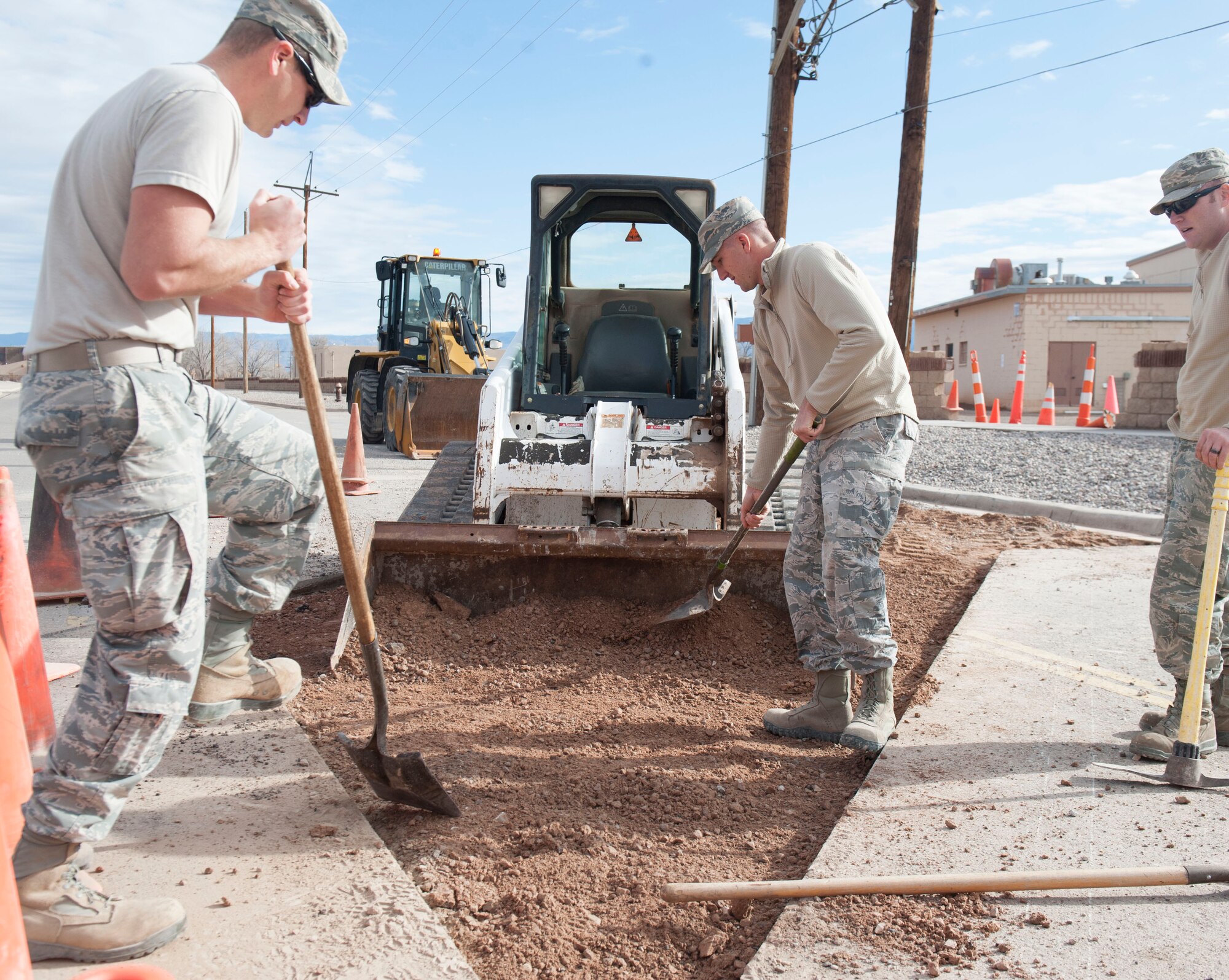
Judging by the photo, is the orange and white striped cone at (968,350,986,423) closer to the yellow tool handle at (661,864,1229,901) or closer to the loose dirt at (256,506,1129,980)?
the loose dirt at (256,506,1129,980)

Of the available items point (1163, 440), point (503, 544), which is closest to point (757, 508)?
point (503, 544)

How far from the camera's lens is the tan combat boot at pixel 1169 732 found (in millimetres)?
2951

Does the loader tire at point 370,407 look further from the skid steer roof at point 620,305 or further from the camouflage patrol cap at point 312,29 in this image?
the camouflage patrol cap at point 312,29

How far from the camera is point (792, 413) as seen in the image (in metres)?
3.74

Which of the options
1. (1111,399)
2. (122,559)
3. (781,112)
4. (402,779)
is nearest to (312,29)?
(122,559)

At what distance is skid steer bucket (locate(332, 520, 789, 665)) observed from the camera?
4.41m

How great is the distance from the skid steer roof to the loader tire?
9160 millimetres

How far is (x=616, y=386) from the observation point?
6551mm

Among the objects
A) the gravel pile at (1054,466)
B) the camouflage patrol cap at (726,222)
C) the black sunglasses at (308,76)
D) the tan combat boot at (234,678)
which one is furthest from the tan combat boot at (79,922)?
the gravel pile at (1054,466)

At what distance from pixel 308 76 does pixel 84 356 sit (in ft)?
2.60

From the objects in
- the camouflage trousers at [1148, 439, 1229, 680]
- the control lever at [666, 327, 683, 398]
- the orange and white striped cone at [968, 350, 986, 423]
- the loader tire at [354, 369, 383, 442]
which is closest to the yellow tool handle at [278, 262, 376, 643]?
the camouflage trousers at [1148, 439, 1229, 680]

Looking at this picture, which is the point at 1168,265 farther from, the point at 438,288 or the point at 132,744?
the point at 132,744

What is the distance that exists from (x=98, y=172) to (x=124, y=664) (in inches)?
39.3

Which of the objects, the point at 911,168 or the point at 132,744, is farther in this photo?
the point at 911,168
